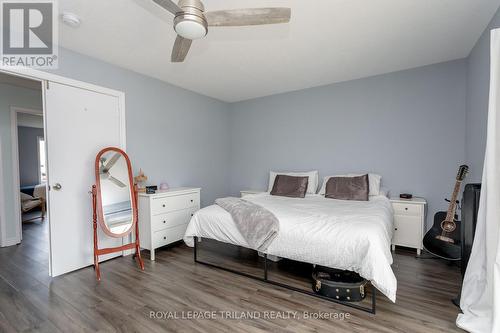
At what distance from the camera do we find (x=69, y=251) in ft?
8.71

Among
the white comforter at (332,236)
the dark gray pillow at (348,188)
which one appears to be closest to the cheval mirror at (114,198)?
the white comforter at (332,236)

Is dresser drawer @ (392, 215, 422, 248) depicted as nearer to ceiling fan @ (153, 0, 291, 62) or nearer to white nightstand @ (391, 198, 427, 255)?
white nightstand @ (391, 198, 427, 255)

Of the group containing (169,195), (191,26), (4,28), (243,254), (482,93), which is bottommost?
(243,254)

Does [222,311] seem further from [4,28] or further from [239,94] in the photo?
[239,94]

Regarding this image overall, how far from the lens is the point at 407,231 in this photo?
3082 mm

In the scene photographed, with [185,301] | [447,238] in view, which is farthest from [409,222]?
[185,301]

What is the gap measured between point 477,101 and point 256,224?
9.12ft

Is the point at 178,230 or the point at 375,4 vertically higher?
the point at 375,4

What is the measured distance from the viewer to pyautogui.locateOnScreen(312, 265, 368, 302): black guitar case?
2.02 m

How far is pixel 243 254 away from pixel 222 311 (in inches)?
48.2

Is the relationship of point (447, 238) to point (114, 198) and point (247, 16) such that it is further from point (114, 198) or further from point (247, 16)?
point (114, 198)

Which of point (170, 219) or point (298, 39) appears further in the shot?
point (170, 219)

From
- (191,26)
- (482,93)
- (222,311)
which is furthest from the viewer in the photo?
(482,93)

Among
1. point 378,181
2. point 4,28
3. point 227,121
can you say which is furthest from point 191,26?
point 227,121
